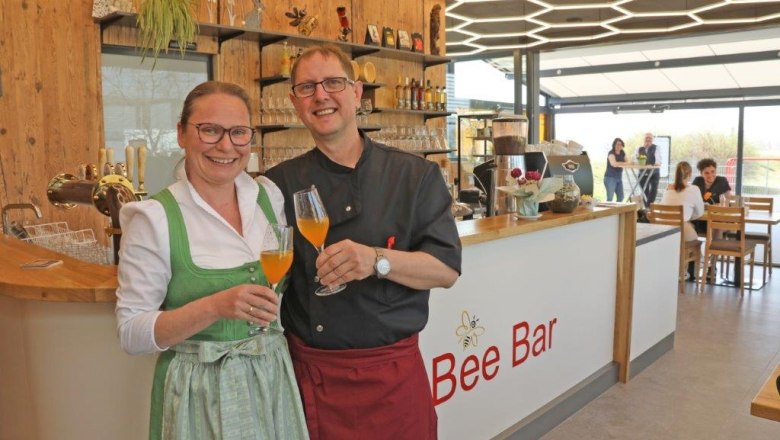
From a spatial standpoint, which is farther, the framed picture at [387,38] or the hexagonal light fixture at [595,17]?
the hexagonal light fixture at [595,17]

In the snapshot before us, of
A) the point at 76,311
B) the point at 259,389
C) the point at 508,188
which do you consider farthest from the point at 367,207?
the point at 508,188

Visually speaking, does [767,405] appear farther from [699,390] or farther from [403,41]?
[403,41]

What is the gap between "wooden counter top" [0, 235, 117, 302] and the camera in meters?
1.74

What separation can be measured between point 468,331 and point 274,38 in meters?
3.30

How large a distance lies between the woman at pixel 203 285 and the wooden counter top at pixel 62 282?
36 centimetres

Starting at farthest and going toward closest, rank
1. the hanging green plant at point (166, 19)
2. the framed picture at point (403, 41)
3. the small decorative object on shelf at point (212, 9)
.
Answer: the framed picture at point (403, 41), the small decorative object on shelf at point (212, 9), the hanging green plant at point (166, 19)

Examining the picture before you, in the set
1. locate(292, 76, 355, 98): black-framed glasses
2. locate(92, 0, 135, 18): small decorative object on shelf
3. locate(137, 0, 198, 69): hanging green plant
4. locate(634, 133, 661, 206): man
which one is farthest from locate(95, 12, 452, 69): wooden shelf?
locate(634, 133, 661, 206): man

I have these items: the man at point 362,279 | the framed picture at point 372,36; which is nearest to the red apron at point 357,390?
the man at point 362,279

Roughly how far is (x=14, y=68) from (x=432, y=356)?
3.18m

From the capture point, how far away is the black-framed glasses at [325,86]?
1.61 m

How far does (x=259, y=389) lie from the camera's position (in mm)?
1524

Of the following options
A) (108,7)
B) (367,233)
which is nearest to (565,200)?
(367,233)

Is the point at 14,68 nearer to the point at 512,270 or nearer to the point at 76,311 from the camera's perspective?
the point at 76,311

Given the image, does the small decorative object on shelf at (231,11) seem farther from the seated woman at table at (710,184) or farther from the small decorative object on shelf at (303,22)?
A: the seated woman at table at (710,184)
